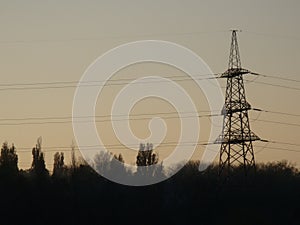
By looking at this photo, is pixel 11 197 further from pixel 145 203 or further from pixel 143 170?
pixel 143 170

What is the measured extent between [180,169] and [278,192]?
12873mm

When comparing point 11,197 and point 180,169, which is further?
point 180,169

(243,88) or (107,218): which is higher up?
(243,88)

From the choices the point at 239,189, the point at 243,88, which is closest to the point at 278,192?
the point at 239,189

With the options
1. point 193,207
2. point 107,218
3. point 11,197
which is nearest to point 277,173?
point 193,207

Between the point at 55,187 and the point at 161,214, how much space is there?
7552mm

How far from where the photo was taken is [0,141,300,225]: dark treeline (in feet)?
176

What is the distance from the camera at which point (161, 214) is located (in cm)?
5581

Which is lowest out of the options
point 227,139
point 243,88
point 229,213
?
point 229,213

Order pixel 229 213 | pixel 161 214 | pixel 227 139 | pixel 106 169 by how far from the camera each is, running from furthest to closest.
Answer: pixel 106 169 < pixel 161 214 < pixel 229 213 < pixel 227 139

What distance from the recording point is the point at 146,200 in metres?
56.8

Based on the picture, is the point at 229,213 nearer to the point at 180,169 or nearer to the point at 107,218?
the point at 107,218

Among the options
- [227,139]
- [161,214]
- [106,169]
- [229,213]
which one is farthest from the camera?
[106,169]

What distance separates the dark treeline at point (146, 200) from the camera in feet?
176
